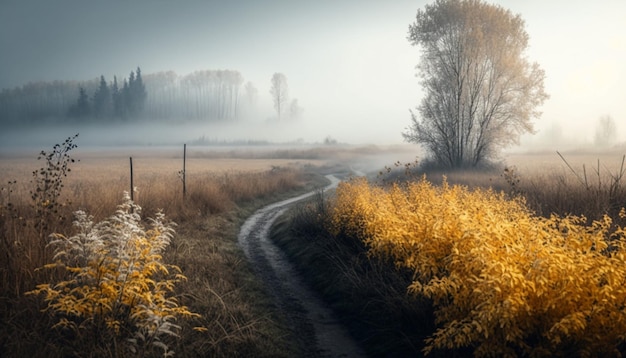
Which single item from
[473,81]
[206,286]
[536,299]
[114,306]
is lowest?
[206,286]

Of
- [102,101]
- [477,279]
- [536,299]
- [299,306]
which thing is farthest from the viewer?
[102,101]

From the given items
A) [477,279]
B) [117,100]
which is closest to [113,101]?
[117,100]

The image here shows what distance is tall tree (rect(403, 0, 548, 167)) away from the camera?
88.8ft

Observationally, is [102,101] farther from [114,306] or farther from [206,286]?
[114,306]

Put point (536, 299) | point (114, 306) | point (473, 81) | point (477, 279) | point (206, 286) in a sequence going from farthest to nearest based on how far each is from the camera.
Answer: point (473, 81), point (206, 286), point (114, 306), point (536, 299), point (477, 279)

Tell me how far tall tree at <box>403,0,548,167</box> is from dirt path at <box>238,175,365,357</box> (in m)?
18.1

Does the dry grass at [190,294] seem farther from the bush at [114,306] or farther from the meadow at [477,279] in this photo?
the meadow at [477,279]

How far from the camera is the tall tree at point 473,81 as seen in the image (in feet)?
88.8

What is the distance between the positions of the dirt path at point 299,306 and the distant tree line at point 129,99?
93503mm

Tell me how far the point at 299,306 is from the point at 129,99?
103 meters

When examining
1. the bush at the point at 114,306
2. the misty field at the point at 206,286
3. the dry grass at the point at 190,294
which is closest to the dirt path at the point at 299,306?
the misty field at the point at 206,286

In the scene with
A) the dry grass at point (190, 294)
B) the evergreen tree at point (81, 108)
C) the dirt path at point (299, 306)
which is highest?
the evergreen tree at point (81, 108)

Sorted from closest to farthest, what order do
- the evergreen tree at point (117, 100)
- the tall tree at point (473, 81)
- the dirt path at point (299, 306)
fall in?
the dirt path at point (299, 306) → the tall tree at point (473, 81) → the evergreen tree at point (117, 100)

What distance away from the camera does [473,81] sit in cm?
2759
